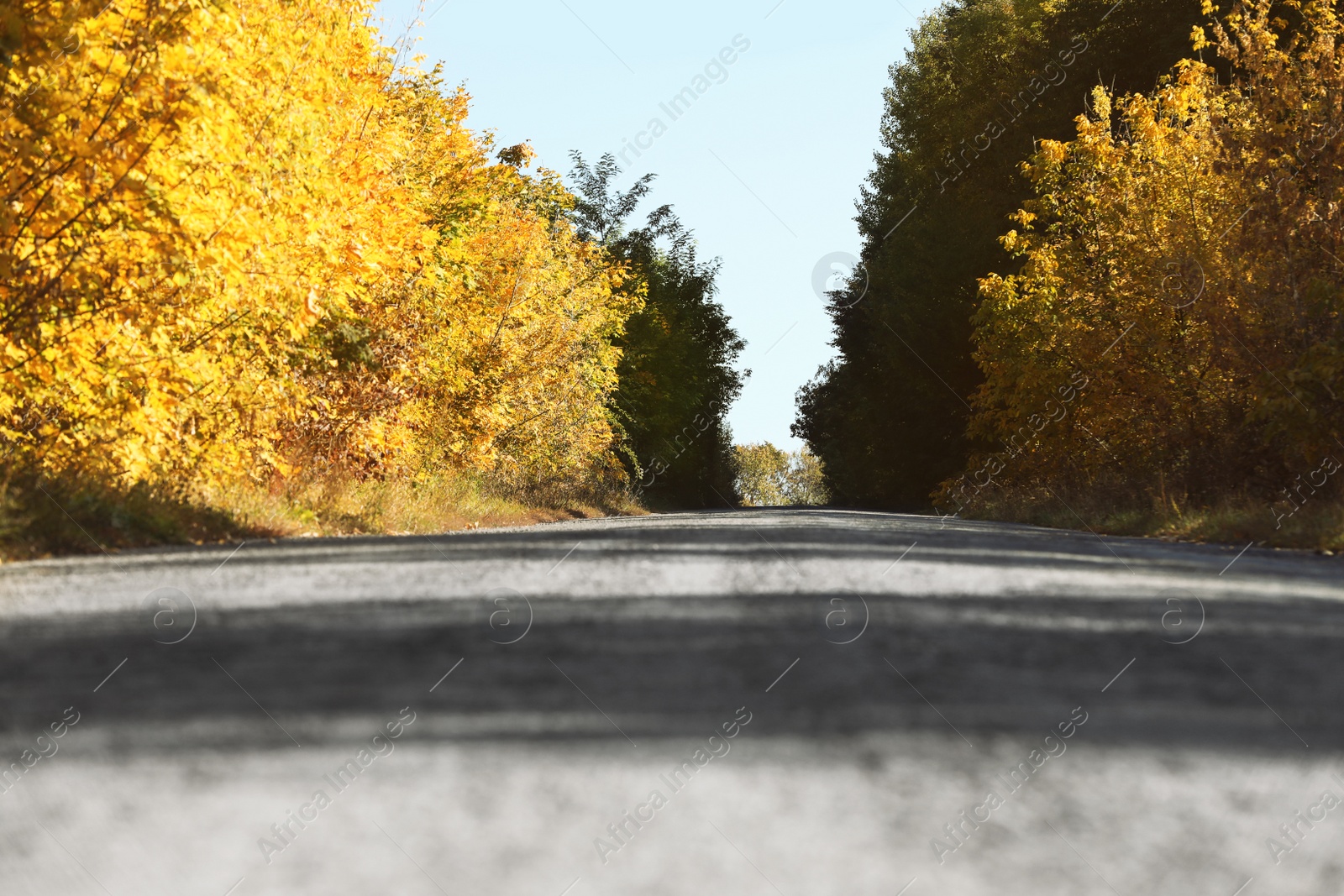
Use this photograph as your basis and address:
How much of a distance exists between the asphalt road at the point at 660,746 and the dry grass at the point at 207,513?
314cm

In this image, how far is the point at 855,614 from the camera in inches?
241

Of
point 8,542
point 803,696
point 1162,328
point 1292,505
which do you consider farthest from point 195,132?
point 1162,328

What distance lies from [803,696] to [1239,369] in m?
14.6

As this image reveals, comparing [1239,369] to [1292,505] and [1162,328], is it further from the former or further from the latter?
[1162,328]
